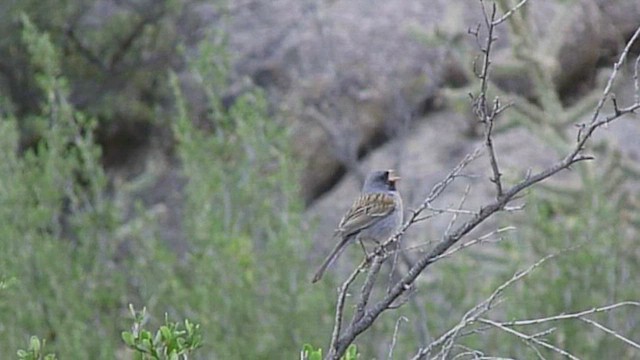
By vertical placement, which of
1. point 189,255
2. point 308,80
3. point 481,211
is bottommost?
point 481,211

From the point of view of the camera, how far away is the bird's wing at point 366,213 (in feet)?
18.2

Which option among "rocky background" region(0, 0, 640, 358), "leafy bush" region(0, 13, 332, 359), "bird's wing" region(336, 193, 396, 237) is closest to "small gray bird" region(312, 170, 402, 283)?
"bird's wing" region(336, 193, 396, 237)

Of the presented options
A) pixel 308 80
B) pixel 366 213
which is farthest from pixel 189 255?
pixel 308 80

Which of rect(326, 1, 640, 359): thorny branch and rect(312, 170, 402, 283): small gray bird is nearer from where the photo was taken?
rect(326, 1, 640, 359): thorny branch

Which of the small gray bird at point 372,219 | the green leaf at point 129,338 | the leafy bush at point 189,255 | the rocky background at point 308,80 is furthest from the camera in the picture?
the rocky background at point 308,80

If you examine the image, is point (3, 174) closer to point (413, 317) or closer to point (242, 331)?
point (242, 331)

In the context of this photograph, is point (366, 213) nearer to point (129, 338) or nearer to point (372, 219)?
point (372, 219)

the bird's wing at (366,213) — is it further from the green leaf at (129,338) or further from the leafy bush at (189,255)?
the leafy bush at (189,255)

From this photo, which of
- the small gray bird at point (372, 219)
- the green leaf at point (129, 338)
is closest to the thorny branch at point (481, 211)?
the green leaf at point (129, 338)

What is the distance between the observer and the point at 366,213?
18.4 ft

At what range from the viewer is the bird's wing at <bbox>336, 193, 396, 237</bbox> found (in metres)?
5.55

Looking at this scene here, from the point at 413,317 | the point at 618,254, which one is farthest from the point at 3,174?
the point at 618,254

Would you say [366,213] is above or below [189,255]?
below

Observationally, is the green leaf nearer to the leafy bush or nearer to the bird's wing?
the bird's wing
